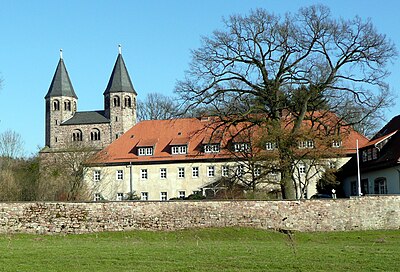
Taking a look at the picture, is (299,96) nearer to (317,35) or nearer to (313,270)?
(317,35)

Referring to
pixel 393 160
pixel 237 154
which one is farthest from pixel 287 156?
pixel 237 154

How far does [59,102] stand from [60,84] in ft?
11.8

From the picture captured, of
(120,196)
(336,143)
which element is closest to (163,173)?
(120,196)

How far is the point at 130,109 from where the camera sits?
108 meters

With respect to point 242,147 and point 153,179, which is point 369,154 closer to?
point 242,147

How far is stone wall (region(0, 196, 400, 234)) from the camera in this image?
29531mm

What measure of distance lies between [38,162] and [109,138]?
135ft

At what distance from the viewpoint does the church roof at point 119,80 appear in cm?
10706

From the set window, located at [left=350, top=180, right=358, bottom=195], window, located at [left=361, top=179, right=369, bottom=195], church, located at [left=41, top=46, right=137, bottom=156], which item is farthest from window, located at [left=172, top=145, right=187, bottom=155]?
church, located at [left=41, top=46, right=137, bottom=156]

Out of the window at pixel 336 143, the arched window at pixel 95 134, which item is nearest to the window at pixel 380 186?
the window at pixel 336 143

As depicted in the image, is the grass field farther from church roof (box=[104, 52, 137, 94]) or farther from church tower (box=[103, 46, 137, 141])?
church roof (box=[104, 52, 137, 94])

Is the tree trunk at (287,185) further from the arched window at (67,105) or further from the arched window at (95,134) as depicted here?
the arched window at (67,105)

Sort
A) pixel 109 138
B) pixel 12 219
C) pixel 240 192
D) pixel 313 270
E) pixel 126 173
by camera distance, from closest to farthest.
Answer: pixel 313 270, pixel 12 219, pixel 240 192, pixel 126 173, pixel 109 138

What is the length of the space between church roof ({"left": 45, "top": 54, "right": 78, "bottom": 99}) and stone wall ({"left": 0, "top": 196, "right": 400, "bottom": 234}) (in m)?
83.1
